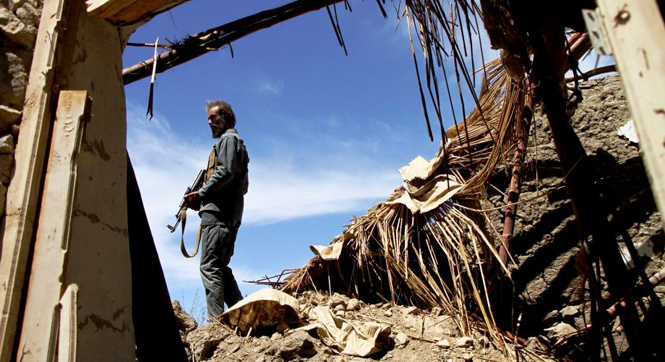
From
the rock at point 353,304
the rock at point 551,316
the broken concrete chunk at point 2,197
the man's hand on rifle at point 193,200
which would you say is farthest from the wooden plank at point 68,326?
the rock at point 551,316

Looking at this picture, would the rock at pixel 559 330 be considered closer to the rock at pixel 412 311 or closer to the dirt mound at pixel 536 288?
the dirt mound at pixel 536 288

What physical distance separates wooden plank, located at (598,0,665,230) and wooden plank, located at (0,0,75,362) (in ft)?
6.30

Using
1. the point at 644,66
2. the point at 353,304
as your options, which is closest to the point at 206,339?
the point at 353,304

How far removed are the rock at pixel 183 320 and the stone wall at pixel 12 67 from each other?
6.62 feet

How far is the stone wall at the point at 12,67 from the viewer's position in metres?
2.14

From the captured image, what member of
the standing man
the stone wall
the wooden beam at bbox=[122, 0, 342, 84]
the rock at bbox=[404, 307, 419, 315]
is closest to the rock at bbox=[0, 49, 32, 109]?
the stone wall

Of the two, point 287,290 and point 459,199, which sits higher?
point 459,199

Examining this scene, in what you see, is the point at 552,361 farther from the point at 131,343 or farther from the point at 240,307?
the point at 131,343

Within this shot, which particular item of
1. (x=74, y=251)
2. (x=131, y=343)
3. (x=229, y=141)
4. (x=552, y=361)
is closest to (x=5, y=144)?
(x=74, y=251)

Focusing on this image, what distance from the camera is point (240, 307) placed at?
154 inches

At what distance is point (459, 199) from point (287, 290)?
5.30 feet

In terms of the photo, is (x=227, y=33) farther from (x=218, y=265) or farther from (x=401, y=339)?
(x=401, y=339)

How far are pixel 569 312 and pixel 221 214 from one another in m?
2.63

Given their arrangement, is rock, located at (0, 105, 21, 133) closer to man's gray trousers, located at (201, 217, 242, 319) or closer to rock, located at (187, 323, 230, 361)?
rock, located at (187, 323, 230, 361)
